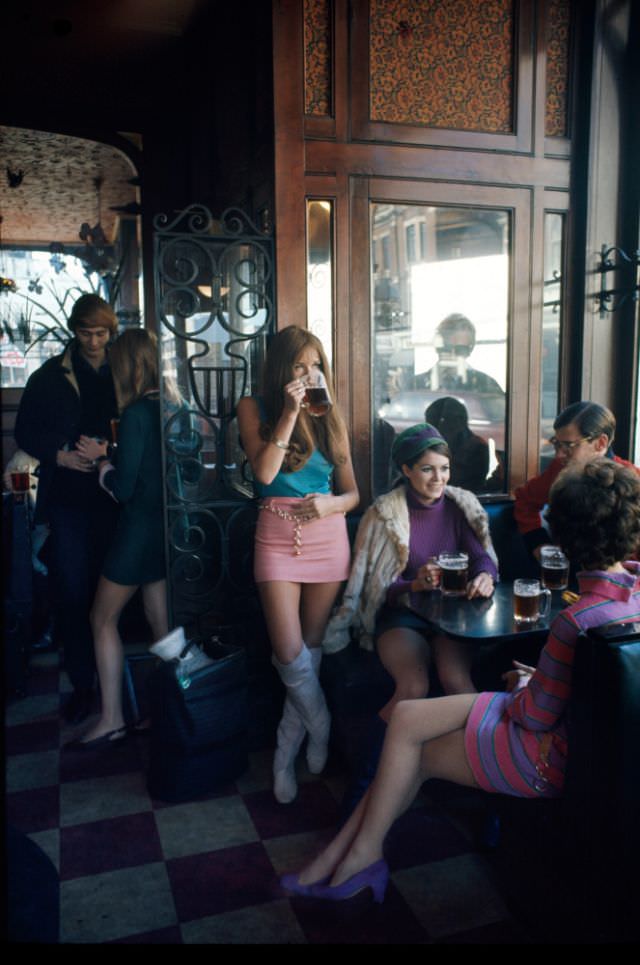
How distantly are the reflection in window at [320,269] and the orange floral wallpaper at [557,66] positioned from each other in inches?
43.3

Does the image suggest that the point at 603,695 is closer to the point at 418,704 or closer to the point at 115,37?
the point at 418,704

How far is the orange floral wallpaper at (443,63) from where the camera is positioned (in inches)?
125

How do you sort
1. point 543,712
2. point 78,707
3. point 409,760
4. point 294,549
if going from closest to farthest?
point 543,712
point 409,760
point 294,549
point 78,707

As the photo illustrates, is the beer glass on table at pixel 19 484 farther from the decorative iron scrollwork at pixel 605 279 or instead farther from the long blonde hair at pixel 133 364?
the decorative iron scrollwork at pixel 605 279

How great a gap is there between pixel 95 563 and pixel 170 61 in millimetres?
3218

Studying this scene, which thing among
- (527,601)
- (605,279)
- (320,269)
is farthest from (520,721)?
(605,279)

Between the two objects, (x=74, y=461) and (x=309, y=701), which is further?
(x=74, y=461)

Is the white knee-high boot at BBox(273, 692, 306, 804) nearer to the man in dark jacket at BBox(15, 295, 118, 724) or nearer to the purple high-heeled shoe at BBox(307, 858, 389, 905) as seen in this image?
the purple high-heeled shoe at BBox(307, 858, 389, 905)

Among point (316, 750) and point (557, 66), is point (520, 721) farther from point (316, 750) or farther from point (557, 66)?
point (557, 66)

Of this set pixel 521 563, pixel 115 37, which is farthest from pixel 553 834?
pixel 115 37

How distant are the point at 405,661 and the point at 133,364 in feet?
4.76

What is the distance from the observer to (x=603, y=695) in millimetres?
1543

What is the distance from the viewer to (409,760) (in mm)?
1951

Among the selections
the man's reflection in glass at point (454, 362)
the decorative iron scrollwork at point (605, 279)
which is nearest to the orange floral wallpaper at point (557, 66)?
the decorative iron scrollwork at point (605, 279)
